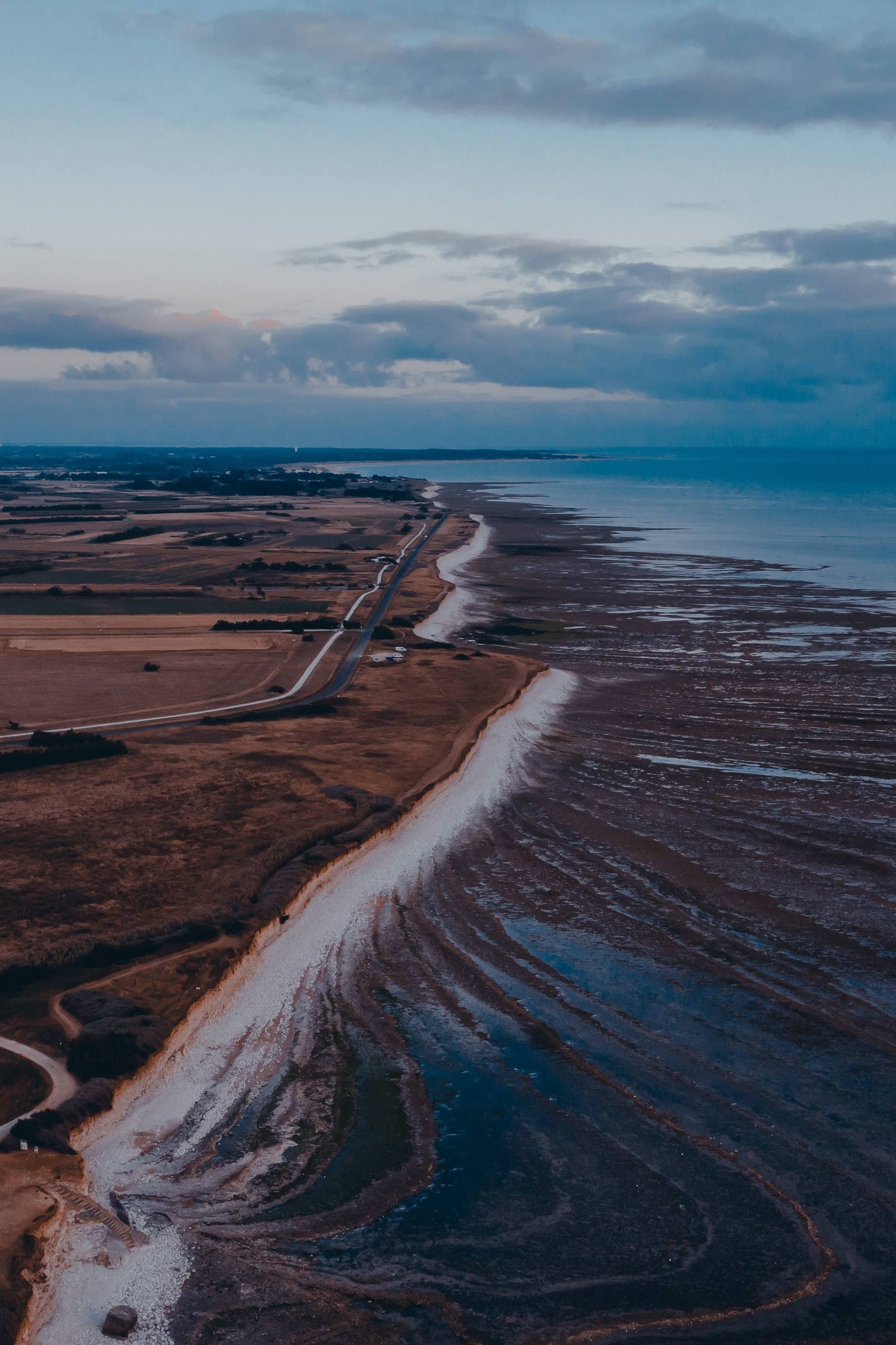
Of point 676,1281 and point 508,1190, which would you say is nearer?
point 676,1281

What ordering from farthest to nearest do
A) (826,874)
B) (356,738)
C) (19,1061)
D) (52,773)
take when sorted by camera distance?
(356,738)
(52,773)
(826,874)
(19,1061)

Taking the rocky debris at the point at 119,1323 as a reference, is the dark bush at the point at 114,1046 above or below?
above

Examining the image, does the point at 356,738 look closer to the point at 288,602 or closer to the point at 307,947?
the point at 307,947

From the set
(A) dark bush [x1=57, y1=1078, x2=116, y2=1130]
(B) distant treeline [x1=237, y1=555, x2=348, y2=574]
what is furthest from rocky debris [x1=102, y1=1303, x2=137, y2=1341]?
(B) distant treeline [x1=237, y1=555, x2=348, y2=574]

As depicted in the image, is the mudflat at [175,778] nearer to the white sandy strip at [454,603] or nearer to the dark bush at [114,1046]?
the dark bush at [114,1046]

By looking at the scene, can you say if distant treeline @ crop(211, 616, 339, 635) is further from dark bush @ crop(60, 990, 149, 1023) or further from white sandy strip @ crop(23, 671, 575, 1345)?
dark bush @ crop(60, 990, 149, 1023)

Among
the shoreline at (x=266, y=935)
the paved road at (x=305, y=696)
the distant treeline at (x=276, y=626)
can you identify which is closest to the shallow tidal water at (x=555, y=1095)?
the shoreline at (x=266, y=935)

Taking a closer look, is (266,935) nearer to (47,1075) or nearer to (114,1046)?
(114,1046)

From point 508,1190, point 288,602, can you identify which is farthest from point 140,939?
point 288,602
